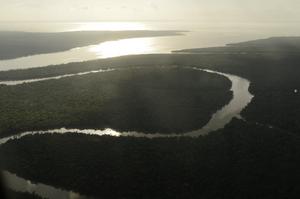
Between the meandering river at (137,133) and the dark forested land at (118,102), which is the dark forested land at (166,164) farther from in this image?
the dark forested land at (118,102)

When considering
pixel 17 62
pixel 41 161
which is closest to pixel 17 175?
pixel 41 161

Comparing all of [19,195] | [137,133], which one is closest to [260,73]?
[137,133]

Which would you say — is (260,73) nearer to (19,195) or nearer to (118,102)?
(118,102)

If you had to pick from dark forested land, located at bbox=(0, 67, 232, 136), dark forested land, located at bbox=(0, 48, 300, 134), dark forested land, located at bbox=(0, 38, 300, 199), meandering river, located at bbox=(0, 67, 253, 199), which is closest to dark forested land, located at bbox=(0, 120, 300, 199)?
dark forested land, located at bbox=(0, 38, 300, 199)

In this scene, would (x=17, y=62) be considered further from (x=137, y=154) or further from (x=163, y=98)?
(x=137, y=154)

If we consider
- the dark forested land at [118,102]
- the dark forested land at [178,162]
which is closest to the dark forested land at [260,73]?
the dark forested land at [178,162]
